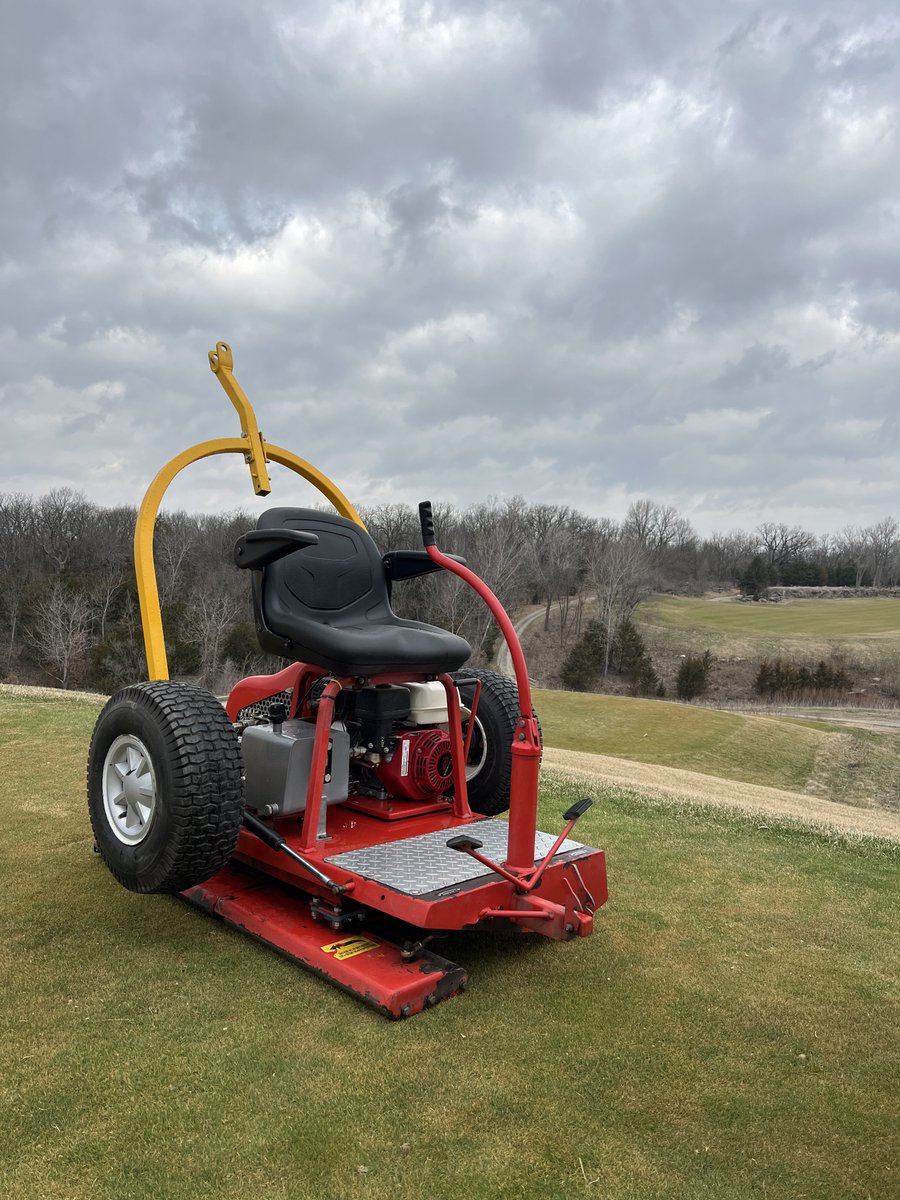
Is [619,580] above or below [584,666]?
above

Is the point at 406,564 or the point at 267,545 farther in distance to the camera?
the point at 406,564

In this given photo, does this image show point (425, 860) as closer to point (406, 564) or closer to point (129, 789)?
point (129, 789)

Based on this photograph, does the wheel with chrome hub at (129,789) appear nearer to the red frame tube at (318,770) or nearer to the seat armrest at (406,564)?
the red frame tube at (318,770)

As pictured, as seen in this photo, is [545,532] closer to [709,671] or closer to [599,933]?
[709,671]

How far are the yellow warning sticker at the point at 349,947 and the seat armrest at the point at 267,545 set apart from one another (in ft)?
5.78

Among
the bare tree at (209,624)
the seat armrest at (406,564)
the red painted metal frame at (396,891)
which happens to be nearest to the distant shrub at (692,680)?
the bare tree at (209,624)

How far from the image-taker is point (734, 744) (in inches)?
972

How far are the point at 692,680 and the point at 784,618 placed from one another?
20.3 meters

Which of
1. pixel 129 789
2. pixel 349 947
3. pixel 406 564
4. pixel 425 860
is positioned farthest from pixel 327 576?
pixel 349 947

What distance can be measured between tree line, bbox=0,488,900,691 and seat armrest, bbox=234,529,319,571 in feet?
98.5

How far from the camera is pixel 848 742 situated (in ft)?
84.9

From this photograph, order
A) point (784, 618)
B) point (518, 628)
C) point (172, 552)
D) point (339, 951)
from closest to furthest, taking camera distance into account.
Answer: point (339, 951) < point (172, 552) < point (518, 628) < point (784, 618)

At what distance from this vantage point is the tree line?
40.8m

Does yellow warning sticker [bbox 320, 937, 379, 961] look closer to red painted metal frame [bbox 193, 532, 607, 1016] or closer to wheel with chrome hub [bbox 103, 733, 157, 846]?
red painted metal frame [bbox 193, 532, 607, 1016]
